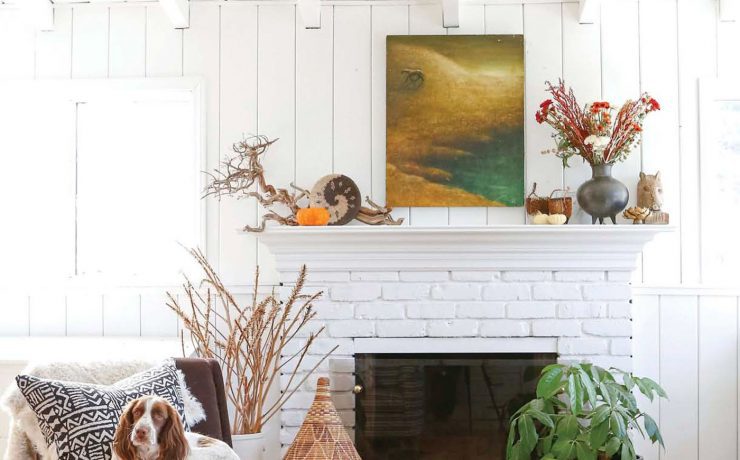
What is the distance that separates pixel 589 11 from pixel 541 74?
0.34m

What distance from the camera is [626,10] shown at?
3623 millimetres

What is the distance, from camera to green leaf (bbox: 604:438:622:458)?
2.90 meters

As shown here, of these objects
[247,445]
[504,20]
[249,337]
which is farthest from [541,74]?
[247,445]

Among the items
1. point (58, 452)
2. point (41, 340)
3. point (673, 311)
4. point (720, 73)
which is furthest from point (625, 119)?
point (41, 340)

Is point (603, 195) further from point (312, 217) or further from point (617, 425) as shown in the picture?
point (312, 217)

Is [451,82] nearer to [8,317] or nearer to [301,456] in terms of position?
[301,456]

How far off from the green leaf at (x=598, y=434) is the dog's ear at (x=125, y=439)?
169 cm

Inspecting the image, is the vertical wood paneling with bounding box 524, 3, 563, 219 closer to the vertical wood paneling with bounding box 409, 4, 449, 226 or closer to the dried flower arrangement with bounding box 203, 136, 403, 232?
the vertical wood paneling with bounding box 409, 4, 449, 226

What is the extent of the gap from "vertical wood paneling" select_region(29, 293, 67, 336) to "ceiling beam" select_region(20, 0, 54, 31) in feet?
4.05

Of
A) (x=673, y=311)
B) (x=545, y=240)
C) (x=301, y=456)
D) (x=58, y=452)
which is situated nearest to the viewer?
(x=58, y=452)

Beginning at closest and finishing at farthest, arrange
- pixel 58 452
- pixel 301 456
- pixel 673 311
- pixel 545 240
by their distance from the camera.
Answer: pixel 58 452 < pixel 301 456 < pixel 545 240 < pixel 673 311

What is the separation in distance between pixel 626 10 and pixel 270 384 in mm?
2289

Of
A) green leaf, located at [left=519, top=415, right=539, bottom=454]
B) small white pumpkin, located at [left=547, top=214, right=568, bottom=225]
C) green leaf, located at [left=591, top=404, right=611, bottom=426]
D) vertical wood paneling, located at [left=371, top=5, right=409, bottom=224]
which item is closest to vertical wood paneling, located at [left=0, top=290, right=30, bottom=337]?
vertical wood paneling, located at [left=371, top=5, right=409, bottom=224]

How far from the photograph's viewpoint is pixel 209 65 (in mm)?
3678
